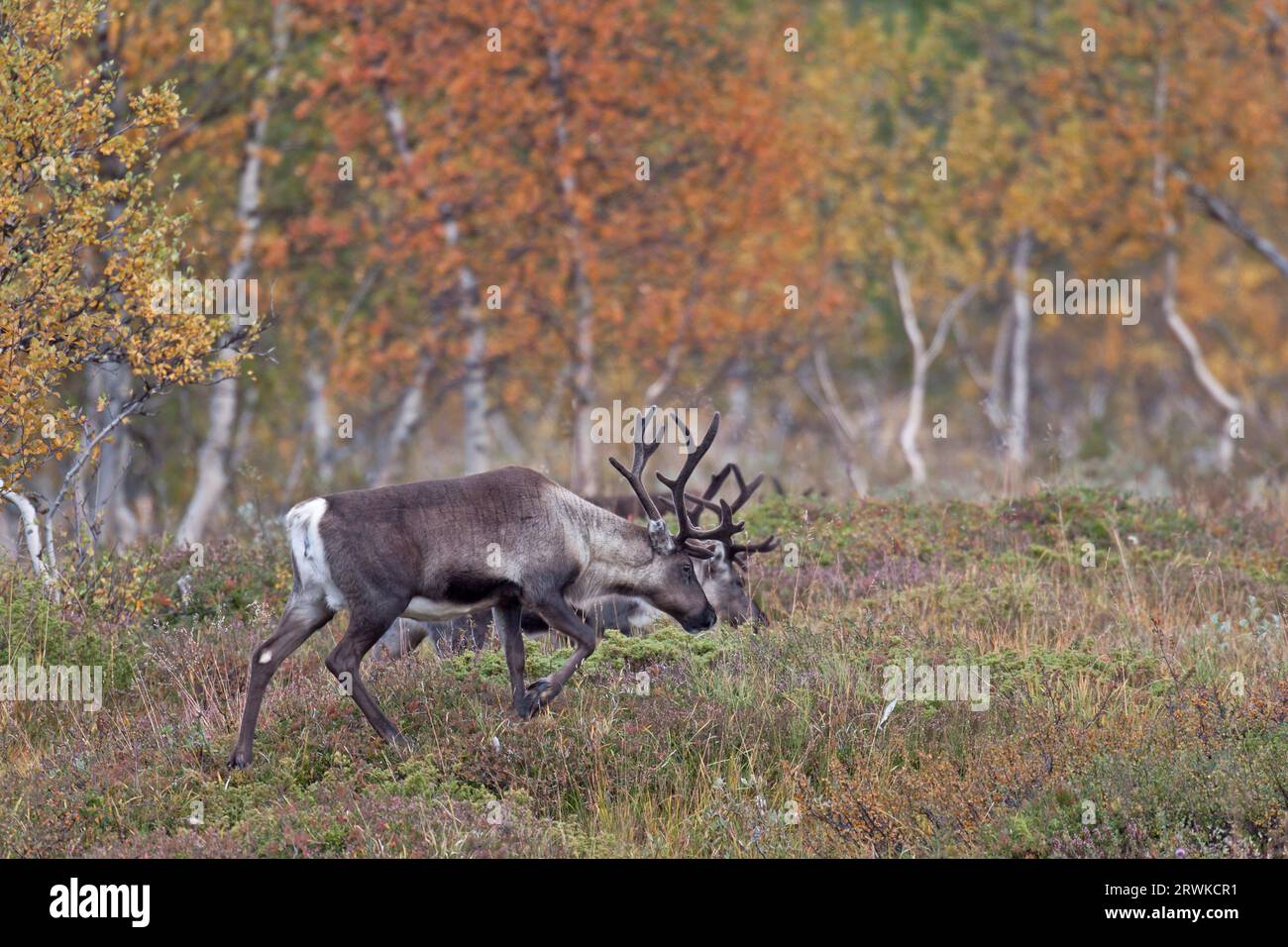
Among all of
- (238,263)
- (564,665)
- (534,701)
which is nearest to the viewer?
(534,701)

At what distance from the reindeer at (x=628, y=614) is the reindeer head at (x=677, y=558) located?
13 centimetres

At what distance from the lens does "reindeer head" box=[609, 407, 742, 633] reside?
10445 mm

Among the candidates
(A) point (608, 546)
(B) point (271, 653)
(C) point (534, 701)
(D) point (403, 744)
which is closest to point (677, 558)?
(A) point (608, 546)

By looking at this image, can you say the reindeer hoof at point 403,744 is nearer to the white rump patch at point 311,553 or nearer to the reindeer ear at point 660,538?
the white rump patch at point 311,553

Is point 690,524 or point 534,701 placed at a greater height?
point 690,524

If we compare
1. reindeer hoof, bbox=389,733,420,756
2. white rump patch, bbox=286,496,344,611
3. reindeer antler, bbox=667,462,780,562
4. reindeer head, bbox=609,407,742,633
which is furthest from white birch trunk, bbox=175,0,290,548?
reindeer hoof, bbox=389,733,420,756

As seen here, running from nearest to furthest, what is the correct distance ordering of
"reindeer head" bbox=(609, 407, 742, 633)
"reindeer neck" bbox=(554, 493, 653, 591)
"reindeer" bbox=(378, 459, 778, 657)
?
"reindeer neck" bbox=(554, 493, 653, 591), "reindeer head" bbox=(609, 407, 742, 633), "reindeer" bbox=(378, 459, 778, 657)

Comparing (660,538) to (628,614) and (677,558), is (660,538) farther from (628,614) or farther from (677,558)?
(628,614)

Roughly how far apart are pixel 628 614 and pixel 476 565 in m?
2.22

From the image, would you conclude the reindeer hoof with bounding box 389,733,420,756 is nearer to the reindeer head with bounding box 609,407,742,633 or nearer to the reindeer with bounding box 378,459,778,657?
the reindeer with bounding box 378,459,778,657

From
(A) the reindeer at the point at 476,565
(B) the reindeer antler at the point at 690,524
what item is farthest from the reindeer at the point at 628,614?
(A) the reindeer at the point at 476,565

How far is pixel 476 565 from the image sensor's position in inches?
368

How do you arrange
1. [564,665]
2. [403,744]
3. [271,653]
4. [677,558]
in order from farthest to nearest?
1. [677,558]
2. [564,665]
3. [403,744]
4. [271,653]
